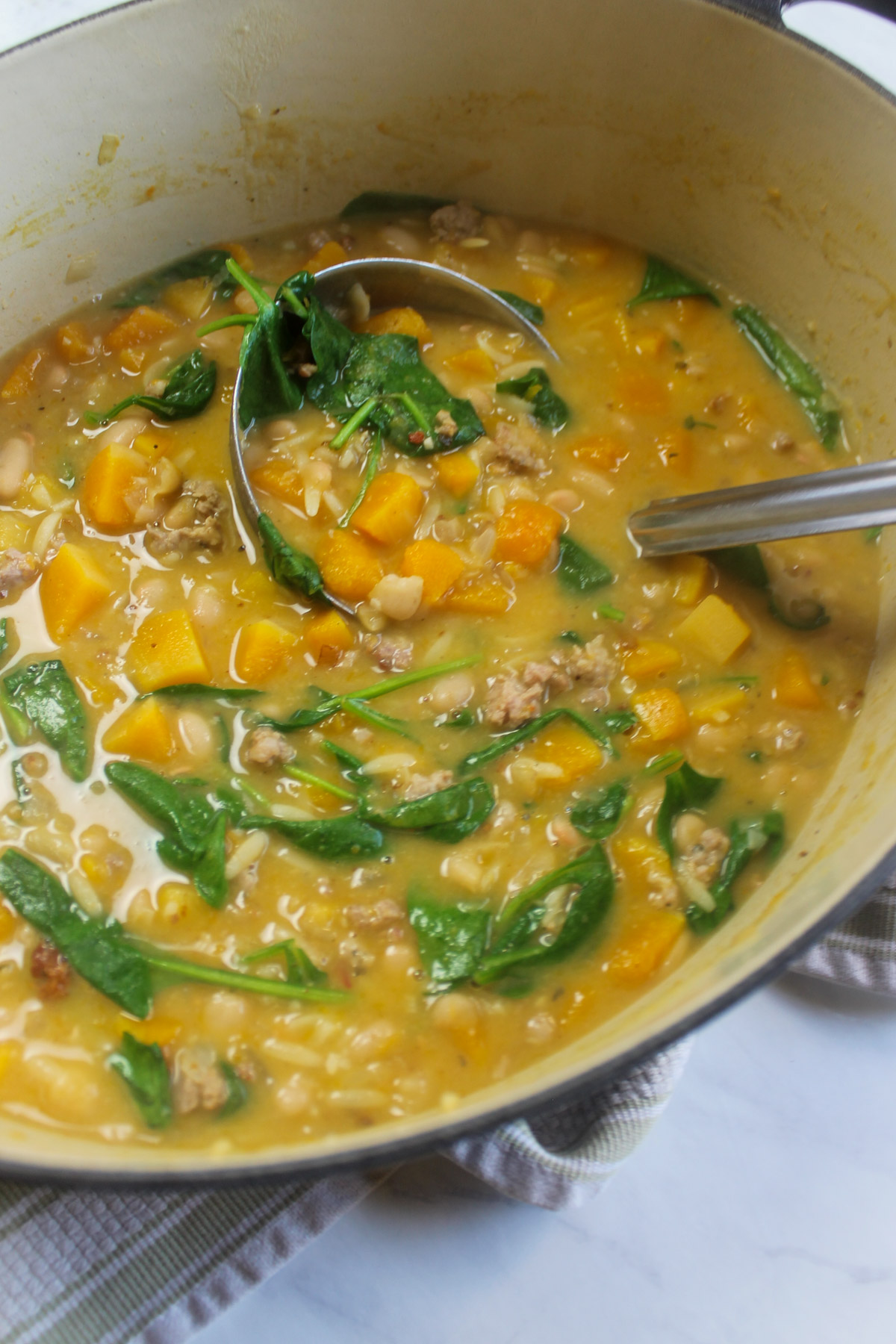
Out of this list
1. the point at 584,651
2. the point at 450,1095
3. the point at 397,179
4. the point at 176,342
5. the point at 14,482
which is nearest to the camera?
the point at 450,1095

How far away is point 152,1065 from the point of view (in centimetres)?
253

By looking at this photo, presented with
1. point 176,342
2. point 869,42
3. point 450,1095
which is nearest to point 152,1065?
point 450,1095

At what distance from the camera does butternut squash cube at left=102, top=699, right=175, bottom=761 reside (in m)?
2.86

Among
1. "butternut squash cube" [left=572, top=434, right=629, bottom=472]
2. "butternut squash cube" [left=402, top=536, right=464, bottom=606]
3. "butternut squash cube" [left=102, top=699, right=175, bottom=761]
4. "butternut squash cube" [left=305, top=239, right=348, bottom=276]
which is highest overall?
"butternut squash cube" [left=305, top=239, right=348, bottom=276]

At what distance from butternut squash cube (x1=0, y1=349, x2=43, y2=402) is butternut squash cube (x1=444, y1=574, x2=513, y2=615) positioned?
1.43 m

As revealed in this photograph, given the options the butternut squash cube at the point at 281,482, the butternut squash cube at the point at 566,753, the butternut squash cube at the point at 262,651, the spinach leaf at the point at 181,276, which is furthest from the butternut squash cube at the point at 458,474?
the spinach leaf at the point at 181,276

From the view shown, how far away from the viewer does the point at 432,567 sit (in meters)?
3.08

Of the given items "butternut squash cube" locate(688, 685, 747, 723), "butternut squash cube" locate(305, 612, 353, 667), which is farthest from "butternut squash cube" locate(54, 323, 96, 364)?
"butternut squash cube" locate(688, 685, 747, 723)

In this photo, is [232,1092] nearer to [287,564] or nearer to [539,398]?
[287,564]

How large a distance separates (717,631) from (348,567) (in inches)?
38.6

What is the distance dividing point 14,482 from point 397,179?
1607 mm

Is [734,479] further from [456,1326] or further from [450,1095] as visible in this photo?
[456,1326]

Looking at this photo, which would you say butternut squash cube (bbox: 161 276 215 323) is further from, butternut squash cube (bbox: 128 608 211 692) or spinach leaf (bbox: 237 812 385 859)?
spinach leaf (bbox: 237 812 385 859)

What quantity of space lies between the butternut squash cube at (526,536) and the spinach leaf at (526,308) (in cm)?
76
